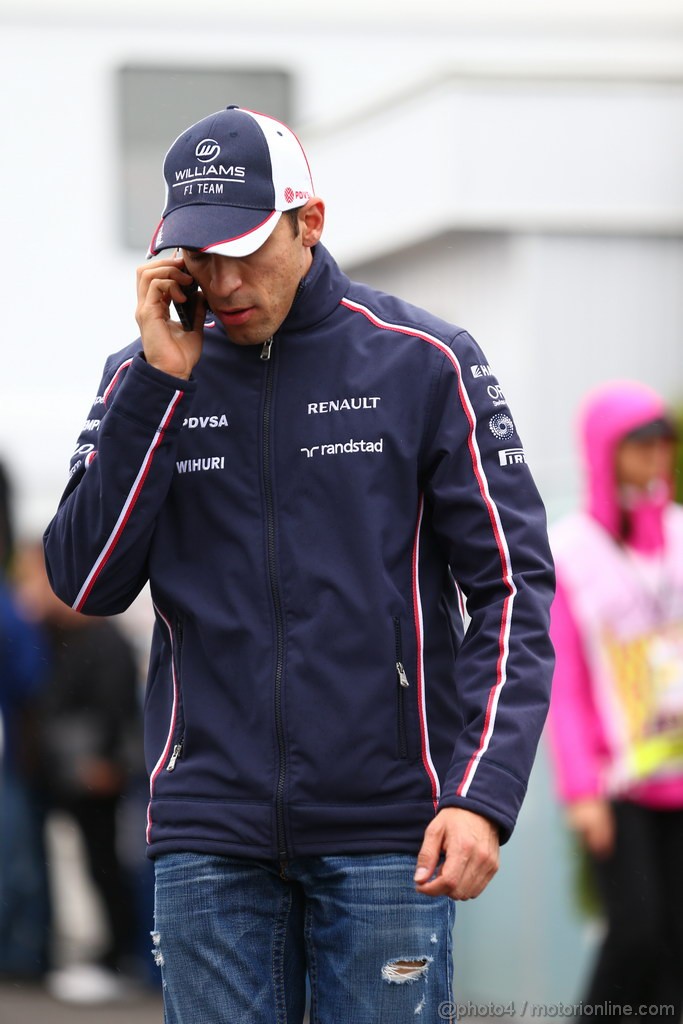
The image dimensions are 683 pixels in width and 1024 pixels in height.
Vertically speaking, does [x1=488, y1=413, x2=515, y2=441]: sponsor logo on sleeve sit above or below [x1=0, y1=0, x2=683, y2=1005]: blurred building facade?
below

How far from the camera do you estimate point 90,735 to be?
7887 mm

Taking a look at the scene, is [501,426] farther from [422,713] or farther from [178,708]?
[178,708]

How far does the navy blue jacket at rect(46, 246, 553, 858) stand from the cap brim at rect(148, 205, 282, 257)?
0.17 m

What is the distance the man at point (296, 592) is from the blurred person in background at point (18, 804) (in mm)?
4613

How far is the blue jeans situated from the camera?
3.05 meters

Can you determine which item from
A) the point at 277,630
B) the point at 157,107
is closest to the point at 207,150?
the point at 277,630

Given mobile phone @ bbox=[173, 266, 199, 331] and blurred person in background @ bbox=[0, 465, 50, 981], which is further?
blurred person in background @ bbox=[0, 465, 50, 981]

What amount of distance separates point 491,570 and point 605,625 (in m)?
2.23

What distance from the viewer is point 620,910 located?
5211 mm

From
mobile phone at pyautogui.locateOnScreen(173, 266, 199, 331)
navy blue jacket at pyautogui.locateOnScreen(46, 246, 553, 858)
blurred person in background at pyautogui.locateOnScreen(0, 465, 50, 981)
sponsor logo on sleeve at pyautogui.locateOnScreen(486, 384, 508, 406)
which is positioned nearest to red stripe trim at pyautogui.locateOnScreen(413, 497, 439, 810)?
navy blue jacket at pyautogui.locateOnScreen(46, 246, 553, 858)

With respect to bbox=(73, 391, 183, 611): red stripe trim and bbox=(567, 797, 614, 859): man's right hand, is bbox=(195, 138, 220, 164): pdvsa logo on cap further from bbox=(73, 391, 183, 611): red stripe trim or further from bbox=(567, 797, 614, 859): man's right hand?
bbox=(567, 797, 614, 859): man's right hand

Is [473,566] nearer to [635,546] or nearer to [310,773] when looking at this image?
[310,773]

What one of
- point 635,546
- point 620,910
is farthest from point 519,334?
point 620,910

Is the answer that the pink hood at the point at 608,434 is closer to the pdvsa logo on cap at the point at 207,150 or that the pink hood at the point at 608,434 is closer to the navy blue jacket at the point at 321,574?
the navy blue jacket at the point at 321,574
